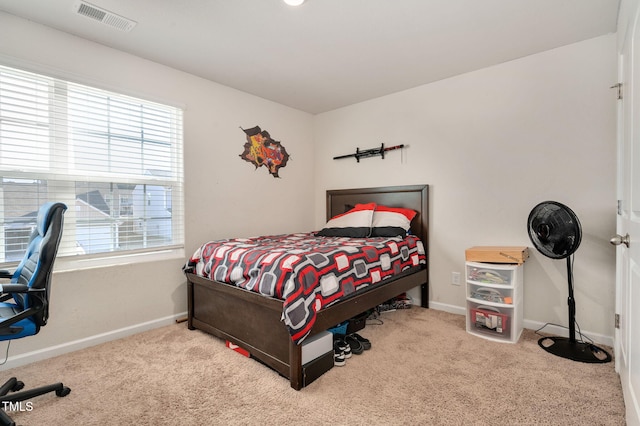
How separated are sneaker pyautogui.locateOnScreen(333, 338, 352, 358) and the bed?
0.25m

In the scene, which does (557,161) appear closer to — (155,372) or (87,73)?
(155,372)

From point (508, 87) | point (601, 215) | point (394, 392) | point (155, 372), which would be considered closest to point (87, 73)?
point (155, 372)

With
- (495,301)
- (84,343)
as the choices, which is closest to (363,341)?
(495,301)

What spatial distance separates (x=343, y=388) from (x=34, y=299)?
1.75 meters

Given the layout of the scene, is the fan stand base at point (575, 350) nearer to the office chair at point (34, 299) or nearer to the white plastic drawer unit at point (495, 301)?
the white plastic drawer unit at point (495, 301)

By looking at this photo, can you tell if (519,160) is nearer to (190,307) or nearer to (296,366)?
(296,366)

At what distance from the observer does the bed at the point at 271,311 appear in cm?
190

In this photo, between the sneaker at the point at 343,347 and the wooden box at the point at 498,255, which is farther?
the wooden box at the point at 498,255

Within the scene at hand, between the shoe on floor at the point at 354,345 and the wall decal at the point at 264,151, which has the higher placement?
the wall decal at the point at 264,151

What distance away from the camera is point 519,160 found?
9.08 feet

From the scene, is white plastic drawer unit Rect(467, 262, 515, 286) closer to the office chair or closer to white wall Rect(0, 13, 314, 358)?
white wall Rect(0, 13, 314, 358)

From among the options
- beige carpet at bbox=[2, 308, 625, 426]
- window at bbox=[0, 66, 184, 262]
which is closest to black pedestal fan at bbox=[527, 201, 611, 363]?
beige carpet at bbox=[2, 308, 625, 426]

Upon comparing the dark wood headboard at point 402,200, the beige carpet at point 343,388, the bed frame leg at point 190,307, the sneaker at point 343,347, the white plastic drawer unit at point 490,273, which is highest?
the dark wood headboard at point 402,200

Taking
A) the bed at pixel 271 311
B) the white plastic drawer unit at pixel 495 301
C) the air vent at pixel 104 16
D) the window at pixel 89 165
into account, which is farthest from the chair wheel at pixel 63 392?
the white plastic drawer unit at pixel 495 301
